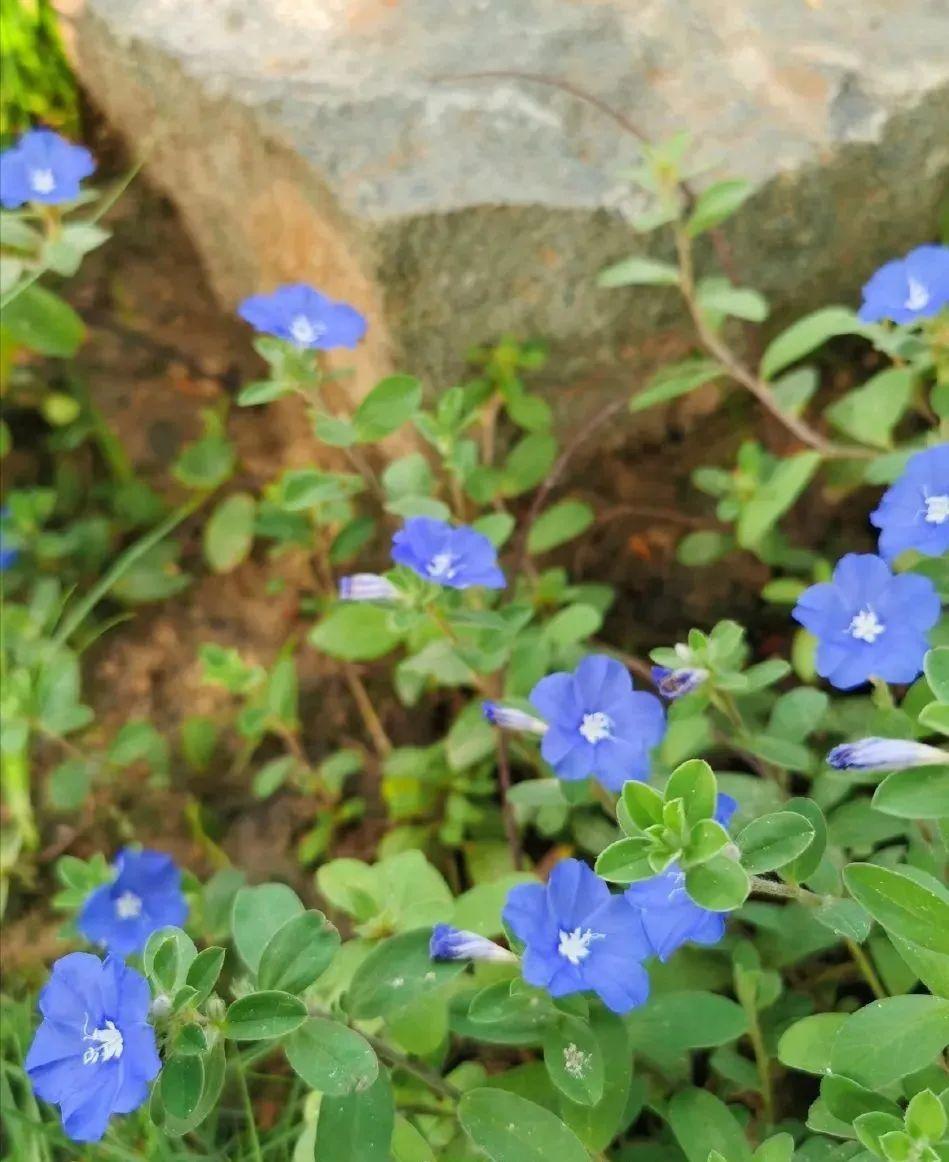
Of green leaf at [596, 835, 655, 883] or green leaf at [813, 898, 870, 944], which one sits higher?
green leaf at [596, 835, 655, 883]

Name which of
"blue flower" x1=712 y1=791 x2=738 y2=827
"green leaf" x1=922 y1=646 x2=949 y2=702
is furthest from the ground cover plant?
"blue flower" x1=712 y1=791 x2=738 y2=827

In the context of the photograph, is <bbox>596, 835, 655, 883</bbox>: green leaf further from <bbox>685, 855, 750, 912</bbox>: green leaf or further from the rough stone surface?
the rough stone surface

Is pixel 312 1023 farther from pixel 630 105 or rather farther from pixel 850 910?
pixel 630 105

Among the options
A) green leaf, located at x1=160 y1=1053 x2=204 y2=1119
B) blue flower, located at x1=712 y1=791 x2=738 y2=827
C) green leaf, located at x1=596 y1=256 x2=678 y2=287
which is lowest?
blue flower, located at x1=712 y1=791 x2=738 y2=827

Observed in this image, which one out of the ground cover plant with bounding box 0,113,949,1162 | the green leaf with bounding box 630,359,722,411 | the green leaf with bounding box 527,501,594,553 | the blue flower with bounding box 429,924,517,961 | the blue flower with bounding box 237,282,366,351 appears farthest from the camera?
the green leaf with bounding box 527,501,594,553

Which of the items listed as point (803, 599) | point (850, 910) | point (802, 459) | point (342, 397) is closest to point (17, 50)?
point (342, 397)

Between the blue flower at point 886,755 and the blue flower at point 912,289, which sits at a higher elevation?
the blue flower at point 912,289

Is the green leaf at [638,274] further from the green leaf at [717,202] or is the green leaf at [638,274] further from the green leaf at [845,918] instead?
the green leaf at [845,918]

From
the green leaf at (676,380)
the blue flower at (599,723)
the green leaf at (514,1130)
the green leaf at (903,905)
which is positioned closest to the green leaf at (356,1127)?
the green leaf at (514,1130)
